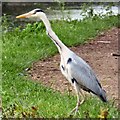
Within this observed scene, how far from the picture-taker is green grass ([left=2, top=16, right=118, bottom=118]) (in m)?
6.74

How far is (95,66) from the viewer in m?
10.4

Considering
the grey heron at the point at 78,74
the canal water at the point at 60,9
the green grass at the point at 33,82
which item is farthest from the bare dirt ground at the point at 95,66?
the canal water at the point at 60,9

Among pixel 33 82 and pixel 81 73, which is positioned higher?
pixel 81 73

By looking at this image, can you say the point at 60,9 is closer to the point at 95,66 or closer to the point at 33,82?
the point at 95,66

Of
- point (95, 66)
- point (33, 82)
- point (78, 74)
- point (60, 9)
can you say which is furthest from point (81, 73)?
point (60, 9)

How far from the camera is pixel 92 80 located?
7305 mm

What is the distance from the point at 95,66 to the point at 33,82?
1.66 metres

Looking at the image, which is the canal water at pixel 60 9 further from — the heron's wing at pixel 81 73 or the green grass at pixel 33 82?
the heron's wing at pixel 81 73

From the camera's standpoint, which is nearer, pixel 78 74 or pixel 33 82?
pixel 78 74

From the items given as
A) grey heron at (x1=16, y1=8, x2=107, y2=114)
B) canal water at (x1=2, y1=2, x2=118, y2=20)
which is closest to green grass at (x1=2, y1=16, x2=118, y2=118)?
grey heron at (x1=16, y1=8, x2=107, y2=114)

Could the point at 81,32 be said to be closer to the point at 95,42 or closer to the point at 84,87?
the point at 95,42

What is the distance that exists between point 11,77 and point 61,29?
4735mm

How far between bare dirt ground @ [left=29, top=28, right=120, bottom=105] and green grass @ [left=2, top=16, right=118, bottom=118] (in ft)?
0.75

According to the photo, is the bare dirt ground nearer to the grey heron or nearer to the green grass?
the green grass
